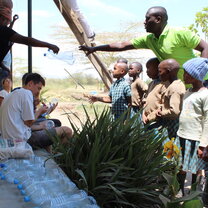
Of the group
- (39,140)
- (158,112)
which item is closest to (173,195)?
(158,112)

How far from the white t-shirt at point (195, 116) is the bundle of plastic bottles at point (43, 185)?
1.34 metres

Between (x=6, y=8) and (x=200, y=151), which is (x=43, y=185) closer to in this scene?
(x=200, y=151)

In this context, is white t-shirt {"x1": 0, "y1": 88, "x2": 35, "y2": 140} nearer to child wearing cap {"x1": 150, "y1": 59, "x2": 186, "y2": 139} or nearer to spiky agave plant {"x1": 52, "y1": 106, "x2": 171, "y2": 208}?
spiky agave plant {"x1": 52, "y1": 106, "x2": 171, "y2": 208}

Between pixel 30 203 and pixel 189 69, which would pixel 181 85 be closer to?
pixel 189 69

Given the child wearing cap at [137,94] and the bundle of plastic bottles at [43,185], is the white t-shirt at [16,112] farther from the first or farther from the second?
the child wearing cap at [137,94]

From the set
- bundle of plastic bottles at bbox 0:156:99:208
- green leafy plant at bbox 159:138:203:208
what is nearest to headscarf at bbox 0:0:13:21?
bundle of plastic bottles at bbox 0:156:99:208

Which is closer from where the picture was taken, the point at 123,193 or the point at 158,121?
the point at 123,193

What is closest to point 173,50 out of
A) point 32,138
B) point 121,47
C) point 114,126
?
point 121,47

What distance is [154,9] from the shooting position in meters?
3.71

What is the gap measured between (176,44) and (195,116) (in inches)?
38.9

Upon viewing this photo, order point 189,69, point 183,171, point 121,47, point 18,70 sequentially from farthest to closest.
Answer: point 18,70 → point 121,47 → point 183,171 → point 189,69

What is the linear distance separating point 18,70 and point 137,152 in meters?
25.9

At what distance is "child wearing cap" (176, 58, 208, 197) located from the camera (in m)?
3.15

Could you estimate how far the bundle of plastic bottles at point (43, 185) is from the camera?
2172 mm
